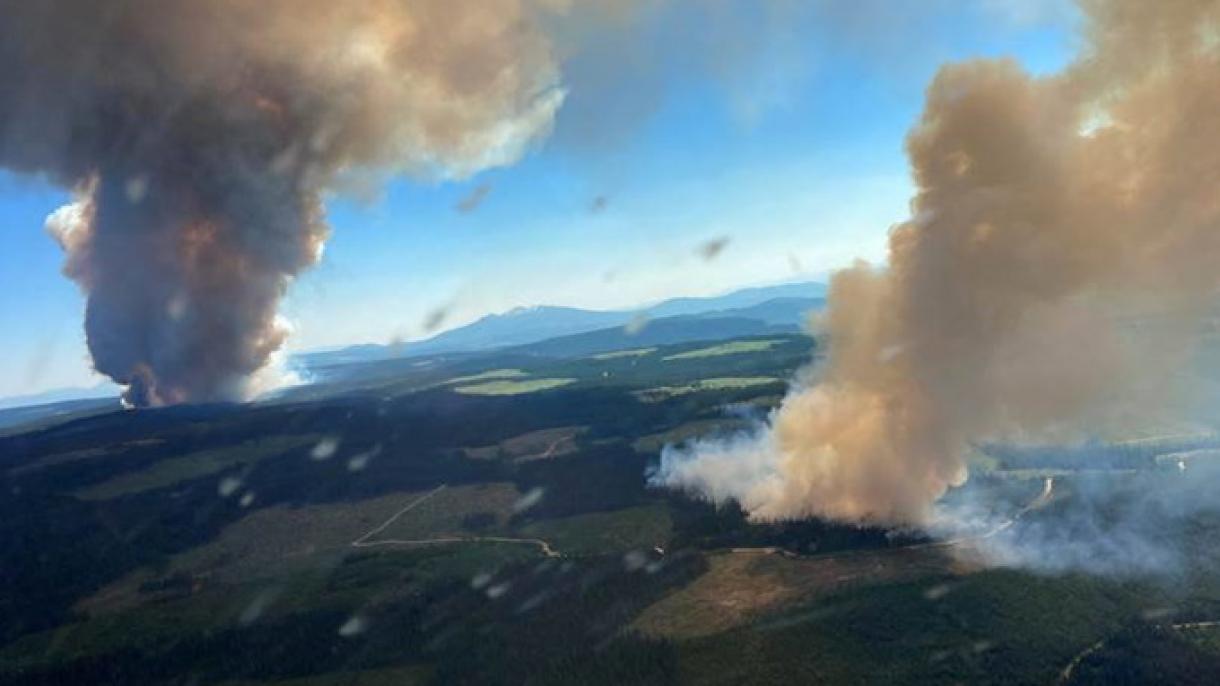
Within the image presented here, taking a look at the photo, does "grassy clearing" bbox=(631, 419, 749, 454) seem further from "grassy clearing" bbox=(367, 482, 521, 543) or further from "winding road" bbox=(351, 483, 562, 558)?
"winding road" bbox=(351, 483, 562, 558)

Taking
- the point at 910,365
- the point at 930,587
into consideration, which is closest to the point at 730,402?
the point at 910,365

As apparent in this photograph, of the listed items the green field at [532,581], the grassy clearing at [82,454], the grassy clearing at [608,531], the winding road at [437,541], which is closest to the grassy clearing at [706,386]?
the green field at [532,581]

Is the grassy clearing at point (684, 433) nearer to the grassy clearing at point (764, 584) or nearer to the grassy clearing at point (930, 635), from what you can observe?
the grassy clearing at point (764, 584)

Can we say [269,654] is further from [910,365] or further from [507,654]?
[910,365]

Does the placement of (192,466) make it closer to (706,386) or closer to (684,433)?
(684,433)

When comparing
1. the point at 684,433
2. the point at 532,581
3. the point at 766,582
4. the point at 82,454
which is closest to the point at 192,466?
the point at 82,454
